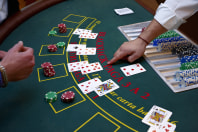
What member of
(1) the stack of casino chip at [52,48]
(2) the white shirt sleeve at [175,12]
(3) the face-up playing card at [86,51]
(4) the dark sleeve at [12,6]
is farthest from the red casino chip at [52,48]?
(2) the white shirt sleeve at [175,12]

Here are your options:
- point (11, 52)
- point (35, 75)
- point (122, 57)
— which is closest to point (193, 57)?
point (122, 57)

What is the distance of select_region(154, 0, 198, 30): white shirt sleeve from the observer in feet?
5.90

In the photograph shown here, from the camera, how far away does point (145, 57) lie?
2.03 m

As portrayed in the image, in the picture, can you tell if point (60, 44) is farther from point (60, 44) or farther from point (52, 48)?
point (52, 48)

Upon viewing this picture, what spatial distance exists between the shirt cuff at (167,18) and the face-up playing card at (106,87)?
787mm

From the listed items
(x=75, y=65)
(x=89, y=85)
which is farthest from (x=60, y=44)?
(x=89, y=85)

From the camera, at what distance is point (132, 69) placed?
1.87m

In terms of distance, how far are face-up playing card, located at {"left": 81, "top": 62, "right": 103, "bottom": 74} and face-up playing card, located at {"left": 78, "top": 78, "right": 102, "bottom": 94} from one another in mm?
130

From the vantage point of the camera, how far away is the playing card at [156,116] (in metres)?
1.38

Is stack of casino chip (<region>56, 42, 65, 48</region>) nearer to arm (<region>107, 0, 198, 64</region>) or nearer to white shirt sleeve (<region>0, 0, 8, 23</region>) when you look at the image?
arm (<region>107, 0, 198, 64</region>)

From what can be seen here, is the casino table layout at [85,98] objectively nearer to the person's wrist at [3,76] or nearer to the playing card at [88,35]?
the playing card at [88,35]

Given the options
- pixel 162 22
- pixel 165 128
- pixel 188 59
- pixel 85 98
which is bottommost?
pixel 165 128

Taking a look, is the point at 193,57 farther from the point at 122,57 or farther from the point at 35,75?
the point at 35,75

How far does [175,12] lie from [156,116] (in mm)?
1023
